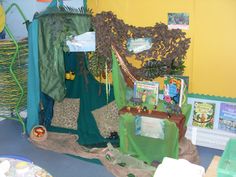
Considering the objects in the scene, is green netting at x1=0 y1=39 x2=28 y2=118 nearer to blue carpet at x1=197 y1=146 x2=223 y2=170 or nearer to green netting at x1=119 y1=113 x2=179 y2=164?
green netting at x1=119 y1=113 x2=179 y2=164

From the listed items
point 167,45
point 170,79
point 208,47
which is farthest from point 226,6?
point 170,79

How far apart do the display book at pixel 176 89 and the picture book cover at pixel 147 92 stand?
0.11 metres

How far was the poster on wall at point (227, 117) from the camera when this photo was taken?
9.78 ft

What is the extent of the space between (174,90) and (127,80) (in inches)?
17.7

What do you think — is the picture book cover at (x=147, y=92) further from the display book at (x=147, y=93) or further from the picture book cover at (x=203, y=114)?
the picture book cover at (x=203, y=114)

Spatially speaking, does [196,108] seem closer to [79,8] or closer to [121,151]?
[121,151]

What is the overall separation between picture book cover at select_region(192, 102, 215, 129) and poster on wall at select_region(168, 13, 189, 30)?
796mm

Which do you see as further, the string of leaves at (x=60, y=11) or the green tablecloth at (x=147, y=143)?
the string of leaves at (x=60, y=11)

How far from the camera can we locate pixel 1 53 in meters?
3.23

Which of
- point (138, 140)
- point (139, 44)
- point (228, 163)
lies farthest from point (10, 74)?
point (228, 163)

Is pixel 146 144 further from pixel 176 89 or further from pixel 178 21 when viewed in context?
pixel 178 21

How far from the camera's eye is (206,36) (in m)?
2.92

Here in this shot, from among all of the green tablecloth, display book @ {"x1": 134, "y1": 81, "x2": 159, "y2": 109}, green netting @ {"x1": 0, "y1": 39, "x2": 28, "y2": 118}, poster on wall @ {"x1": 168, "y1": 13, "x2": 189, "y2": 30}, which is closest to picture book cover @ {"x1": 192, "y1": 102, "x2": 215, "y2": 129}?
the green tablecloth

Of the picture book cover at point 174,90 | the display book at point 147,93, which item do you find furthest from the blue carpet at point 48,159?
the picture book cover at point 174,90
